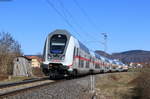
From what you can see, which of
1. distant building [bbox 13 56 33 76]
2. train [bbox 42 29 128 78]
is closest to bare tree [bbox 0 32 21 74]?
distant building [bbox 13 56 33 76]

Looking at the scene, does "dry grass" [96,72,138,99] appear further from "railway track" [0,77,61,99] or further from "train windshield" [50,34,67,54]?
"train windshield" [50,34,67,54]

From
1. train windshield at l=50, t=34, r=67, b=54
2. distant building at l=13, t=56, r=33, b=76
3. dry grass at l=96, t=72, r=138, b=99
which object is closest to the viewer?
dry grass at l=96, t=72, r=138, b=99

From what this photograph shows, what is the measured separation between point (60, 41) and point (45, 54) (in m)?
1.70

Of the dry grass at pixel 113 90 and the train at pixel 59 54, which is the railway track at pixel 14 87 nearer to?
the train at pixel 59 54

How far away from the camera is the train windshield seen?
2733cm

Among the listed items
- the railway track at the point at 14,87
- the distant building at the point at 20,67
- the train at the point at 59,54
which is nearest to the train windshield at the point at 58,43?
the train at the point at 59,54

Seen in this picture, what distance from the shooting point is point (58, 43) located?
2766cm

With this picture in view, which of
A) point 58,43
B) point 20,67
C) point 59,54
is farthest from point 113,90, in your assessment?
point 20,67

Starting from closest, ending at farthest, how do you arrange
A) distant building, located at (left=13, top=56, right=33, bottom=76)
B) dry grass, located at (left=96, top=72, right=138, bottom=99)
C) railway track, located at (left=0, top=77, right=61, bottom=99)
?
1. railway track, located at (left=0, top=77, right=61, bottom=99)
2. dry grass, located at (left=96, top=72, right=138, bottom=99)
3. distant building, located at (left=13, top=56, right=33, bottom=76)

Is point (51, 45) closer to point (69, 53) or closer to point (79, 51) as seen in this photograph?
point (69, 53)

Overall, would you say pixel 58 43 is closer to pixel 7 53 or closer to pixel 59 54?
pixel 59 54

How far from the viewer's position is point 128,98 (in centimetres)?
2089

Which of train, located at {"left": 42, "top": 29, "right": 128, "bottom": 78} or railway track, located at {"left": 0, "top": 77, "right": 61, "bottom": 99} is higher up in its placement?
train, located at {"left": 42, "top": 29, "right": 128, "bottom": 78}

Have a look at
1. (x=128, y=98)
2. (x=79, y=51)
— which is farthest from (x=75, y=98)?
(x=79, y=51)
